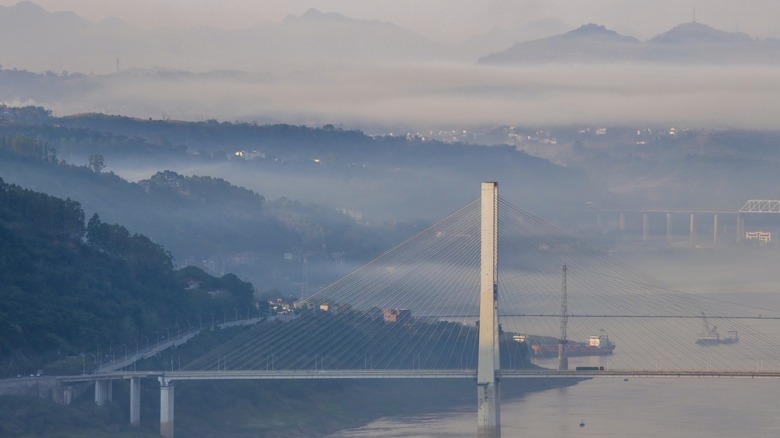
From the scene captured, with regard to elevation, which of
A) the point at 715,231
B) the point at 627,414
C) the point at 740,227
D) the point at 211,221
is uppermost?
the point at 740,227

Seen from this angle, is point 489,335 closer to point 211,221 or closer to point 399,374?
point 399,374

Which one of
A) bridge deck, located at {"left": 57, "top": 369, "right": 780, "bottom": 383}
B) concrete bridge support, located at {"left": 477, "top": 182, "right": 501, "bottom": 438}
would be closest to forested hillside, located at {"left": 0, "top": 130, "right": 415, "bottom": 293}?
bridge deck, located at {"left": 57, "top": 369, "right": 780, "bottom": 383}

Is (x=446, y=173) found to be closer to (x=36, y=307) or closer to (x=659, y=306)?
(x=659, y=306)

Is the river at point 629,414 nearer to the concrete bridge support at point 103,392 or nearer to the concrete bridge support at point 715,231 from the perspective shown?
Answer: the concrete bridge support at point 103,392

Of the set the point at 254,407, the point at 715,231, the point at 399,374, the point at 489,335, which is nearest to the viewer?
the point at 399,374

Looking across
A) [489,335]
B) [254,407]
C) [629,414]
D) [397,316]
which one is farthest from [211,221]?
[489,335]

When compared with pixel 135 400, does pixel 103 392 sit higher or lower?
higher
